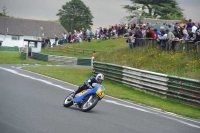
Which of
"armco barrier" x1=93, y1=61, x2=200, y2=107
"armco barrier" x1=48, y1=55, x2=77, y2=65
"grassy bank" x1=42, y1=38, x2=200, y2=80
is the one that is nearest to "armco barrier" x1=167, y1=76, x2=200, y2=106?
"armco barrier" x1=93, y1=61, x2=200, y2=107

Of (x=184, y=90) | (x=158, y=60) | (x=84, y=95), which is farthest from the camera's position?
(x=158, y=60)

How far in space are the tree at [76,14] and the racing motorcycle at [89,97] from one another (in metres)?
78.1

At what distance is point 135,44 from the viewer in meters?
29.3

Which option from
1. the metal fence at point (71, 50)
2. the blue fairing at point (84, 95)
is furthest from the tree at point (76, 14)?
the blue fairing at point (84, 95)

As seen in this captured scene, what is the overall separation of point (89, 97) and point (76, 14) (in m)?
85.2

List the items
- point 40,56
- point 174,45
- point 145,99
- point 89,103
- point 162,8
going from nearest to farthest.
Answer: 1. point 89,103
2. point 145,99
3. point 174,45
4. point 40,56
5. point 162,8

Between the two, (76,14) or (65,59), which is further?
(76,14)

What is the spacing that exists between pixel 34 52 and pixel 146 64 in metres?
24.3

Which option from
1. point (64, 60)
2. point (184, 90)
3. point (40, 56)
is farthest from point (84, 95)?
point (40, 56)

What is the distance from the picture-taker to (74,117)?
12969mm

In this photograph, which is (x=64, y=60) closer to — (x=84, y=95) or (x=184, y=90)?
(x=184, y=90)

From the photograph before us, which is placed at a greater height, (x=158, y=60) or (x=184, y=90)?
(x=158, y=60)

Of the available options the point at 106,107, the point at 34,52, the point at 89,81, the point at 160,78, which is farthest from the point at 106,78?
the point at 34,52

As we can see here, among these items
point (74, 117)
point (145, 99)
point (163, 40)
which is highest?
point (163, 40)
